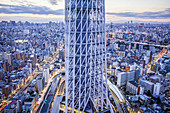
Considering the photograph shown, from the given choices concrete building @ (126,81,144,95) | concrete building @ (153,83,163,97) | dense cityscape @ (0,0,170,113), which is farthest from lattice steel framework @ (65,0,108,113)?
concrete building @ (153,83,163,97)

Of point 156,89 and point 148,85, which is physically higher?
point 148,85

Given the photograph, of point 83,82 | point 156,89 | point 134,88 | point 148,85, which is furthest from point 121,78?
point 83,82

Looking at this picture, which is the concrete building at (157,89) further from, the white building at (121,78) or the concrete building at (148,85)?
the white building at (121,78)

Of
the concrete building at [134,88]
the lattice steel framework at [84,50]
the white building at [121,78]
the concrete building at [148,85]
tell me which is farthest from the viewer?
the white building at [121,78]

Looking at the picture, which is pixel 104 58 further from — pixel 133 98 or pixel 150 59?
pixel 150 59

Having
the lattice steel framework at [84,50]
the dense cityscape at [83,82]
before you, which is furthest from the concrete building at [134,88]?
the lattice steel framework at [84,50]

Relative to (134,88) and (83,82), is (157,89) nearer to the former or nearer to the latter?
(134,88)

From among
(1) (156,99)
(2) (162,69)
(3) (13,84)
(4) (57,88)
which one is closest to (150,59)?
(2) (162,69)

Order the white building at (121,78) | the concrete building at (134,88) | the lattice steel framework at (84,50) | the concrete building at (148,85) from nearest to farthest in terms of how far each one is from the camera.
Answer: the lattice steel framework at (84,50)
the concrete building at (134,88)
the concrete building at (148,85)
the white building at (121,78)

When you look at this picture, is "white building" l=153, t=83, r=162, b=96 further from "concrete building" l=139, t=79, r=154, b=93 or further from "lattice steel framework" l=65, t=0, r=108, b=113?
"lattice steel framework" l=65, t=0, r=108, b=113
